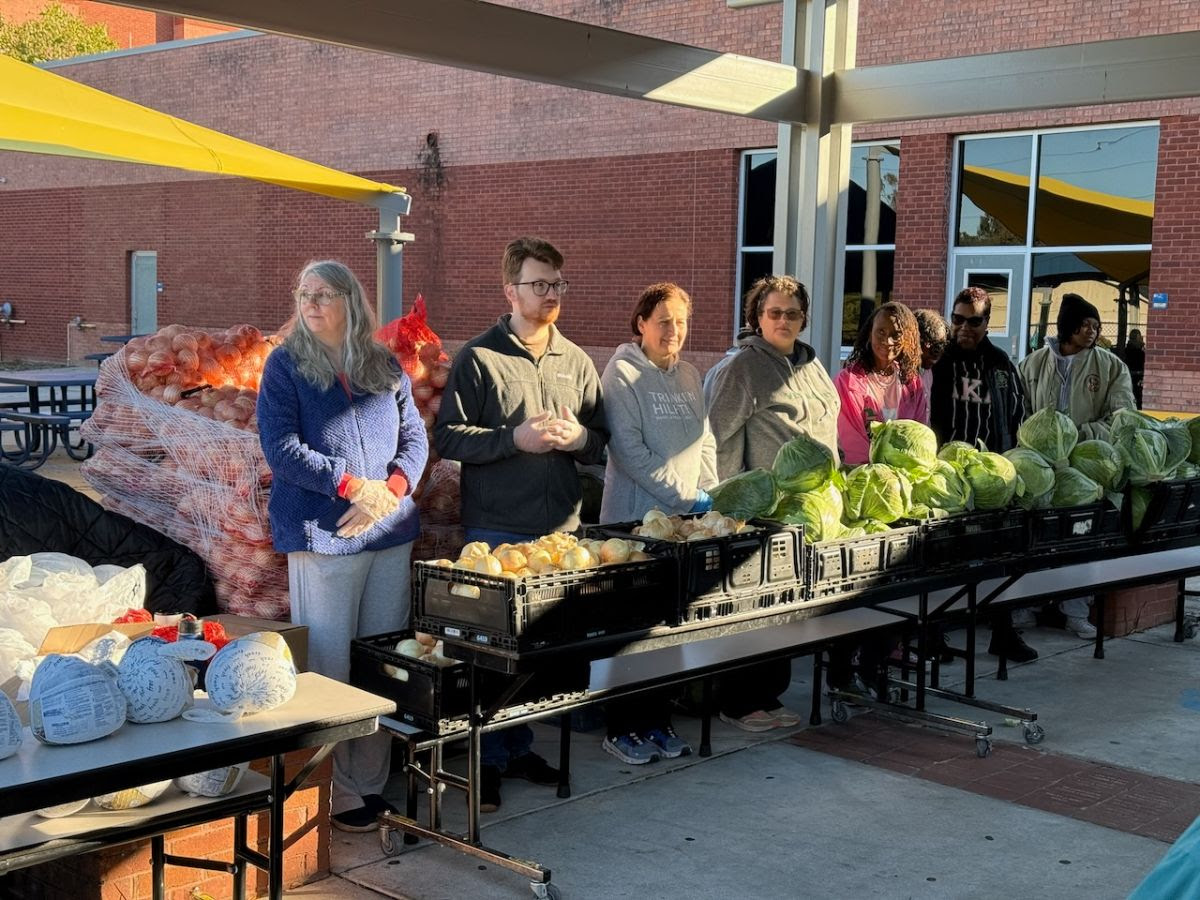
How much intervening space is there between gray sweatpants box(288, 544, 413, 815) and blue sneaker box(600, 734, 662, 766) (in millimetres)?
1029

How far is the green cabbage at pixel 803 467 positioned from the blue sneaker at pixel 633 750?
46.7 inches

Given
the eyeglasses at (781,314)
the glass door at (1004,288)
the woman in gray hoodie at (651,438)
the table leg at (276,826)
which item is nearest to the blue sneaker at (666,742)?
the woman in gray hoodie at (651,438)

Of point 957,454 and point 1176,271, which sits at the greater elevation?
point 1176,271

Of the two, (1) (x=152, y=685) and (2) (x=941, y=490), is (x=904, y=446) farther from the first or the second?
(1) (x=152, y=685)

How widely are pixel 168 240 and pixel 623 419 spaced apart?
23988 millimetres

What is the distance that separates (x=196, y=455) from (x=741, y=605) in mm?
2277

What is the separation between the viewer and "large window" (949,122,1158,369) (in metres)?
15.6

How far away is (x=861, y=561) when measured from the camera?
5.22m

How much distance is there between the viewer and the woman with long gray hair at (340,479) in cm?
436

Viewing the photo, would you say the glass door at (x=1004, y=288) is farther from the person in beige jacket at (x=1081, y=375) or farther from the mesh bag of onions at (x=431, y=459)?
the mesh bag of onions at (x=431, y=459)

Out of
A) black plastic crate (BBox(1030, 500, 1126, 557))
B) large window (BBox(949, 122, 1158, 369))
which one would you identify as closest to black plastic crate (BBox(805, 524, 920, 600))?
black plastic crate (BBox(1030, 500, 1126, 557))

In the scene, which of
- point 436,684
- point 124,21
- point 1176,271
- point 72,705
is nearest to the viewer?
point 72,705

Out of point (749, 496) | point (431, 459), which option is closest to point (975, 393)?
point (749, 496)

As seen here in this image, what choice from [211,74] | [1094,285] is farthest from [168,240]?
[1094,285]
